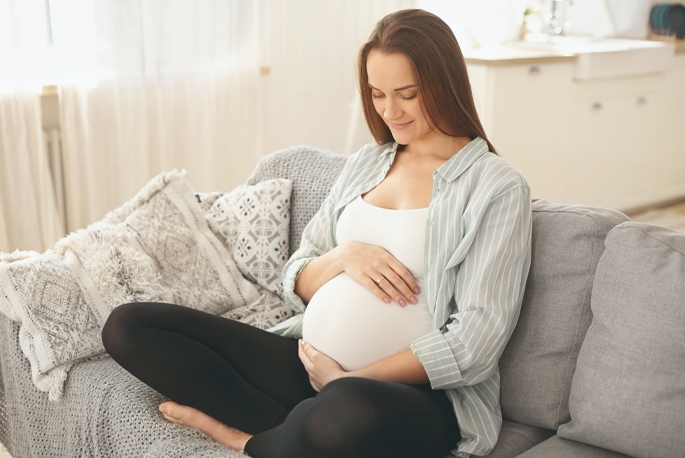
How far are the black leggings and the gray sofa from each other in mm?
84

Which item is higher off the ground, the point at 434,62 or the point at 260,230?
the point at 434,62

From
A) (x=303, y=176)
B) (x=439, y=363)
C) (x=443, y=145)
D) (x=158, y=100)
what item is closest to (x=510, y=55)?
(x=158, y=100)

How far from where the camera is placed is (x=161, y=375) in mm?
1411

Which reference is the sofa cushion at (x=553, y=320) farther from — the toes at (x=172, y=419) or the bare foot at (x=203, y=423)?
the toes at (x=172, y=419)

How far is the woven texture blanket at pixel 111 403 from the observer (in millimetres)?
1400

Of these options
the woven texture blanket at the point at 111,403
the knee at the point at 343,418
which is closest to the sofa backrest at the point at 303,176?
the woven texture blanket at the point at 111,403

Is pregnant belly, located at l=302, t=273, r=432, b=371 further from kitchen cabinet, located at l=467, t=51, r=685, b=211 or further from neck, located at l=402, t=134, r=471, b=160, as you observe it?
kitchen cabinet, located at l=467, t=51, r=685, b=211

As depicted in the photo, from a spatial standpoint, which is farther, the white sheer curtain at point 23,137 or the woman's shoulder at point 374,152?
the white sheer curtain at point 23,137

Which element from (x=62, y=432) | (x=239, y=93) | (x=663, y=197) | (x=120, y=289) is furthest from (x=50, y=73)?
(x=663, y=197)

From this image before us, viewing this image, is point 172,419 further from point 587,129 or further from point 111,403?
point 587,129

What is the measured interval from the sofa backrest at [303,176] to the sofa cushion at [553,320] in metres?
0.64

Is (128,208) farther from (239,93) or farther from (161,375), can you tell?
(239,93)

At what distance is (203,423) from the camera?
4.62 feet

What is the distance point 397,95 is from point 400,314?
42cm
